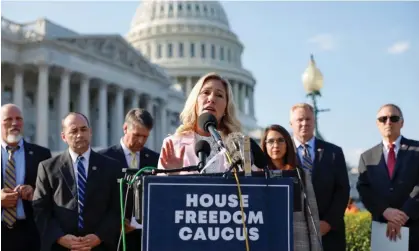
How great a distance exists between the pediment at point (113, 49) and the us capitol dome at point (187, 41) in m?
31.7

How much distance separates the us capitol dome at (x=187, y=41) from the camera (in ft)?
312

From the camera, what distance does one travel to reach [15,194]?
621 centimetres

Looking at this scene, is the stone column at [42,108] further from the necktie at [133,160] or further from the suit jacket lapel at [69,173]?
the suit jacket lapel at [69,173]

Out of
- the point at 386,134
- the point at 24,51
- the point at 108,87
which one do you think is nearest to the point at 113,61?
the point at 108,87

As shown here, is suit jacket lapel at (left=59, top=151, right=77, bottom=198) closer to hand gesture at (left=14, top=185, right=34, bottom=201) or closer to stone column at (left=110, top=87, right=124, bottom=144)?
hand gesture at (left=14, top=185, right=34, bottom=201)

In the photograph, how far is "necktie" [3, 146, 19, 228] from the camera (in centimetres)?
633

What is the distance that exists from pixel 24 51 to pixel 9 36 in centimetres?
144

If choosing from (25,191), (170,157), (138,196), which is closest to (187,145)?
(170,157)

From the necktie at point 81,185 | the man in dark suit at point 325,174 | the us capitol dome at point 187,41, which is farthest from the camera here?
the us capitol dome at point 187,41

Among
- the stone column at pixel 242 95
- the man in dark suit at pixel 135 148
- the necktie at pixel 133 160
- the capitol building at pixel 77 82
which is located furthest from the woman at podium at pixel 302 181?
the stone column at pixel 242 95

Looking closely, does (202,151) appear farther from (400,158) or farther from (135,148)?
(400,158)

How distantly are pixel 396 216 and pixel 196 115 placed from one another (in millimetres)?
2909

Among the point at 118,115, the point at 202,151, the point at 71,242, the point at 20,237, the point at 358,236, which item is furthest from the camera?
the point at 118,115

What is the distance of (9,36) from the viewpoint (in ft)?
151
